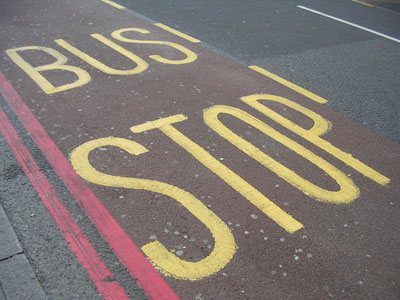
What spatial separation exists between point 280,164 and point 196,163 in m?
0.86

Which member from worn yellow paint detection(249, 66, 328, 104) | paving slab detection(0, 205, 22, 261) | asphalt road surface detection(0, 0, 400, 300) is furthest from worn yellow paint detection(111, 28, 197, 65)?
paving slab detection(0, 205, 22, 261)

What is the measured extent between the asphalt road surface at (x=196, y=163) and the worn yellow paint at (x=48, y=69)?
0.03 m

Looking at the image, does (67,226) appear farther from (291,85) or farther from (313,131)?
(291,85)

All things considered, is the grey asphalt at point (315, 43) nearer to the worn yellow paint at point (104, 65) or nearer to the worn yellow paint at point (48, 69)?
the worn yellow paint at point (104, 65)

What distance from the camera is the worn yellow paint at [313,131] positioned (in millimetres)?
4262

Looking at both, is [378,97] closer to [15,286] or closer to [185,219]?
[185,219]

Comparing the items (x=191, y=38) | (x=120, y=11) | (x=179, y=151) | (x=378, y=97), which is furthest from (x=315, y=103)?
(x=120, y=11)

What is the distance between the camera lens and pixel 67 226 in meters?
3.27

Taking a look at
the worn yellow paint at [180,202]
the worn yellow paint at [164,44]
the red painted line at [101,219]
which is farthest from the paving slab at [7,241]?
the worn yellow paint at [164,44]

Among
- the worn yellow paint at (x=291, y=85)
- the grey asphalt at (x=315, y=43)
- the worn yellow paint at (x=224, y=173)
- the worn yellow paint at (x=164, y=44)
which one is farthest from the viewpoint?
the worn yellow paint at (x=164, y=44)

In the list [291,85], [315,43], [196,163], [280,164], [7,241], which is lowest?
[7,241]

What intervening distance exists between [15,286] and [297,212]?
228cm

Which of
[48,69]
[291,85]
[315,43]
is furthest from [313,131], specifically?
[48,69]

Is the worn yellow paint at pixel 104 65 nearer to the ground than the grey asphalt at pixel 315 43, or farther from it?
nearer to the ground
